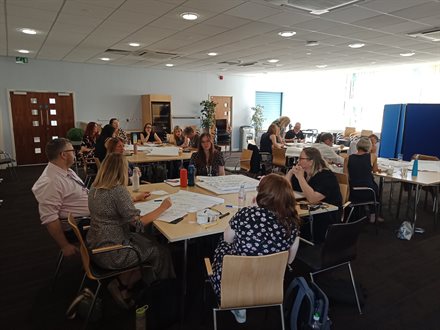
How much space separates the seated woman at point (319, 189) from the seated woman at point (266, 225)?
3.28 ft

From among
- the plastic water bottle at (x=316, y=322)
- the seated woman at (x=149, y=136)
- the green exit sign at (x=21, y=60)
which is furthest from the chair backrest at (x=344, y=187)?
the green exit sign at (x=21, y=60)

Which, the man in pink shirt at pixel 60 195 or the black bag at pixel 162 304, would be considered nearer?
the black bag at pixel 162 304

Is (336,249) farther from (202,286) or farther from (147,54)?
(147,54)

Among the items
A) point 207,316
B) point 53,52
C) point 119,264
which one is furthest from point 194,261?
point 53,52

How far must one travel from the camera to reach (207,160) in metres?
3.99

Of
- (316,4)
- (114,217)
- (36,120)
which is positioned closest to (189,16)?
(316,4)

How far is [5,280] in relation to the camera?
2.90 m

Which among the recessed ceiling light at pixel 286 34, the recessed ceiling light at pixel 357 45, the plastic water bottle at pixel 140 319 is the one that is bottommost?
the plastic water bottle at pixel 140 319

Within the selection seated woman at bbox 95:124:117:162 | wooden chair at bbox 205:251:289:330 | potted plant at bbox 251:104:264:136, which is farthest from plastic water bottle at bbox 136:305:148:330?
potted plant at bbox 251:104:264:136

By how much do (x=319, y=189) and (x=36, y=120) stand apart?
833 cm

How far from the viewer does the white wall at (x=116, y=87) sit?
26.6 ft

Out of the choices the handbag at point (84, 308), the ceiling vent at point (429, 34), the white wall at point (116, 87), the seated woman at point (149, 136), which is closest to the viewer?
the handbag at point (84, 308)

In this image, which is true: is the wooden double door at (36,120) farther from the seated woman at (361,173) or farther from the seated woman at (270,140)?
the seated woman at (361,173)

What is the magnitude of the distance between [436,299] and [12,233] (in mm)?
4764
